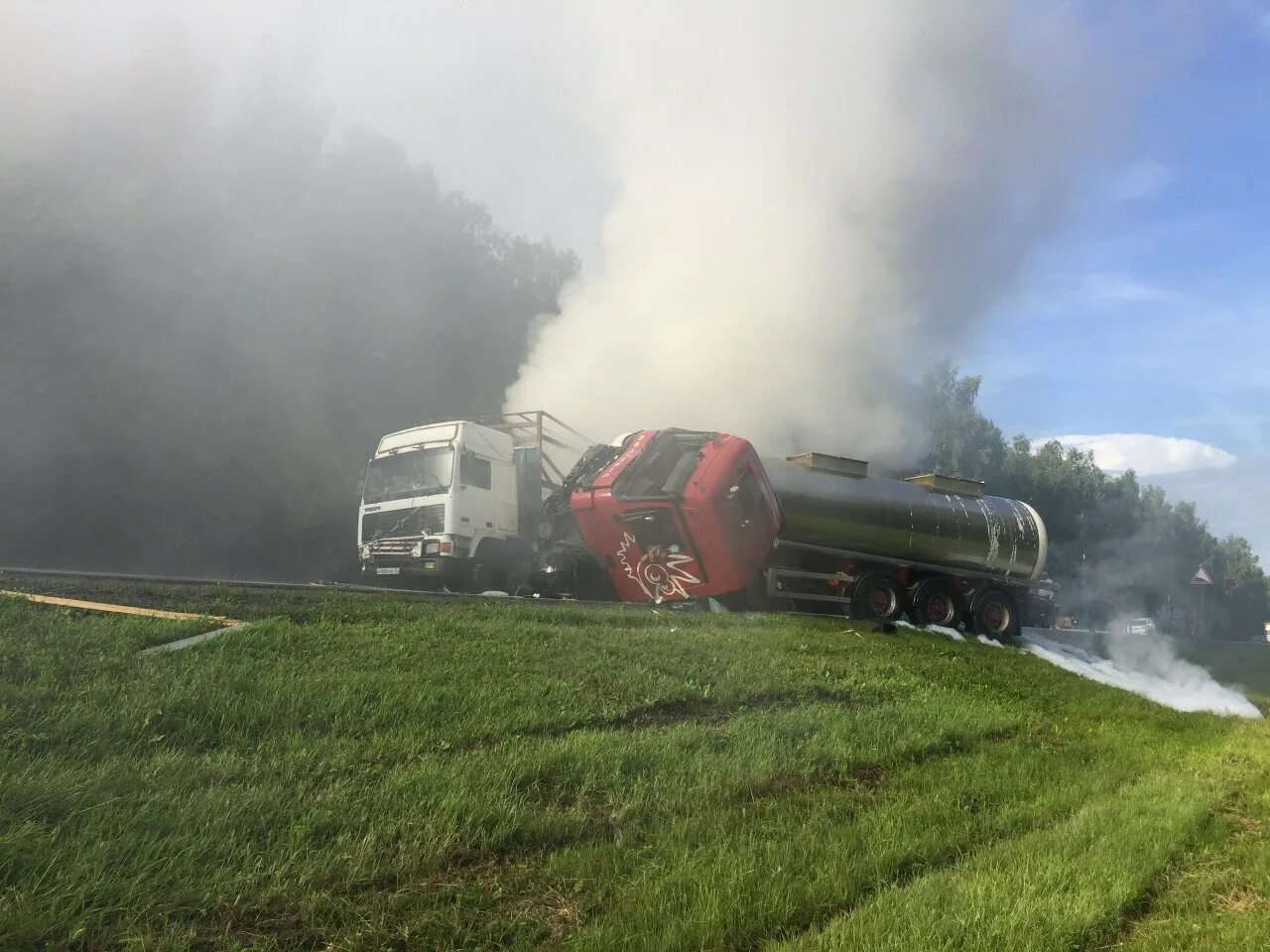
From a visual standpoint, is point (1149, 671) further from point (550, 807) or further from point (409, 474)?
point (550, 807)

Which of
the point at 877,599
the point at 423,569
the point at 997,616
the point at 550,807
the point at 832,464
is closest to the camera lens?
the point at 550,807

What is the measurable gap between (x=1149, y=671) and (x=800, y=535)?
307 inches

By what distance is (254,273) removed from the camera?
20812 millimetres

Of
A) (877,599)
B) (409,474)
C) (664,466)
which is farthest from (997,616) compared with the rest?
(409,474)

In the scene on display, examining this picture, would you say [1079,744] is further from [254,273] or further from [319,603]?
[254,273]

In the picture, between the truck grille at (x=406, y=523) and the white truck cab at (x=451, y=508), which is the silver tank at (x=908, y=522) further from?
the truck grille at (x=406, y=523)

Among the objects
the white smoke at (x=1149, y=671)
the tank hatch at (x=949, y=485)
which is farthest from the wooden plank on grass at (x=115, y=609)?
the tank hatch at (x=949, y=485)

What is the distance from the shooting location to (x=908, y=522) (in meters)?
14.3

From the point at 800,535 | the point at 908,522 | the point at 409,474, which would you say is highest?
the point at 409,474

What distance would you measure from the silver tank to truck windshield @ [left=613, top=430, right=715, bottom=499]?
108 centimetres

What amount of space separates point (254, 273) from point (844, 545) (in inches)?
560

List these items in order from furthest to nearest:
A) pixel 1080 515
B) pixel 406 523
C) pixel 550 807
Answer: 1. pixel 1080 515
2. pixel 406 523
3. pixel 550 807

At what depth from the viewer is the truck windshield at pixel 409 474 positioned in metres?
14.6

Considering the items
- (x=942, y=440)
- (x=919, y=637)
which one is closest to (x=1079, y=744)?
(x=919, y=637)
